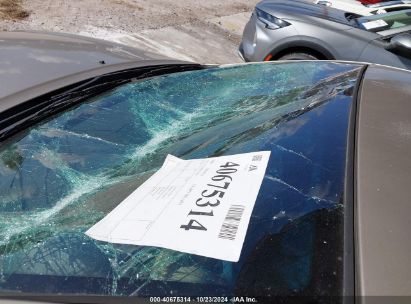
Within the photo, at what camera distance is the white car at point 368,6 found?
6.56 metres

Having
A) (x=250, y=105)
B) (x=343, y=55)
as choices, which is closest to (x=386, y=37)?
(x=343, y=55)

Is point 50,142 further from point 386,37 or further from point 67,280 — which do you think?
point 386,37

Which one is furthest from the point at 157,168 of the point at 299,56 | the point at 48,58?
the point at 299,56

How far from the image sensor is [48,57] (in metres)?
2.37

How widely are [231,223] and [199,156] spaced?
475 mm

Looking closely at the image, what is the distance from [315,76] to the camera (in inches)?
99.3

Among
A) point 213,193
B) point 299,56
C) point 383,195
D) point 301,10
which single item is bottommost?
Result: point 299,56

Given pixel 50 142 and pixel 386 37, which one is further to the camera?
pixel 386 37

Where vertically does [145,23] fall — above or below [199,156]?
below

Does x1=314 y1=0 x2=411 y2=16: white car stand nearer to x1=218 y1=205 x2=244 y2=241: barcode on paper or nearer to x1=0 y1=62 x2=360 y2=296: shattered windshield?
x1=0 y1=62 x2=360 y2=296: shattered windshield

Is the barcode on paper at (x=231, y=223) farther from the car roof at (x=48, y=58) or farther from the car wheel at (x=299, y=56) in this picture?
the car wheel at (x=299, y=56)

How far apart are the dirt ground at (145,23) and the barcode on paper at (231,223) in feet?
20.2

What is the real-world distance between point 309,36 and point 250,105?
3240 mm

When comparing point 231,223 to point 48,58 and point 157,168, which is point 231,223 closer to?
point 157,168
